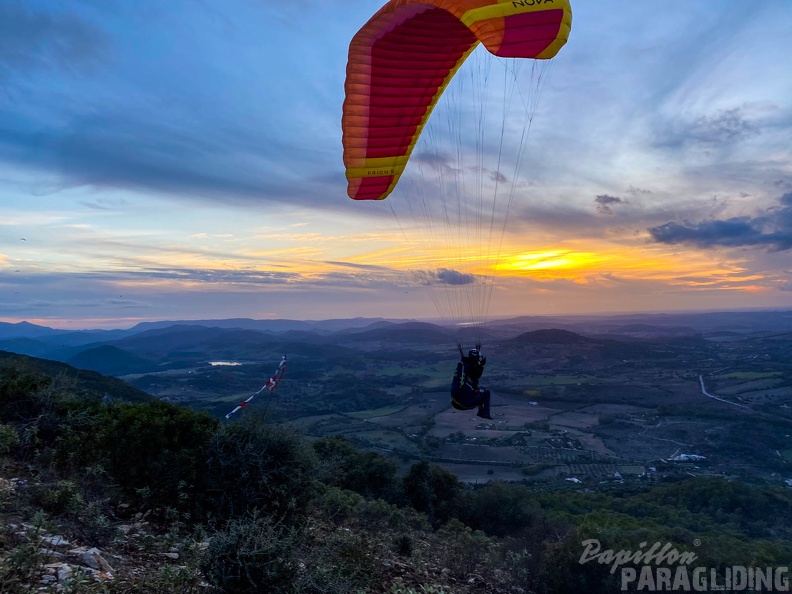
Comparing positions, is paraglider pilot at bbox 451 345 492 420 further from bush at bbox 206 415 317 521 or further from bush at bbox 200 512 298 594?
bush at bbox 200 512 298 594

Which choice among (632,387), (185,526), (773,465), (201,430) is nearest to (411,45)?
(201,430)

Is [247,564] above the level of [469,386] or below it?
below

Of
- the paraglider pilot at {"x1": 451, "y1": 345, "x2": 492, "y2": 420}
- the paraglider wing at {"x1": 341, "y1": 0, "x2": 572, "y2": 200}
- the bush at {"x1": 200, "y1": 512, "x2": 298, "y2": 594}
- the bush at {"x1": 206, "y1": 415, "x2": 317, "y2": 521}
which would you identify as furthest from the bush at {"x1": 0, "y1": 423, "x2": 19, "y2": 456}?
the paraglider wing at {"x1": 341, "y1": 0, "x2": 572, "y2": 200}

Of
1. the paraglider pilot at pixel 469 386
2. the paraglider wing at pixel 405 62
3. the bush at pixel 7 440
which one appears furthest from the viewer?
the paraglider pilot at pixel 469 386

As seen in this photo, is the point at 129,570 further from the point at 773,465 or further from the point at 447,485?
the point at 773,465

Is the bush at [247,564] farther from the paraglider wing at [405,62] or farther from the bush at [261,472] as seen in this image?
the paraglider wing at [405,62]

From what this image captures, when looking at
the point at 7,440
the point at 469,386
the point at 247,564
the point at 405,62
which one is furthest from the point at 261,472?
the point at 405,62

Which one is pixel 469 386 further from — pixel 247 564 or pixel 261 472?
pixel 247 564

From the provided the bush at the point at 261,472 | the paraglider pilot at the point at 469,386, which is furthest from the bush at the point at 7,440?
the paraglider pilot at the point at 469,386
